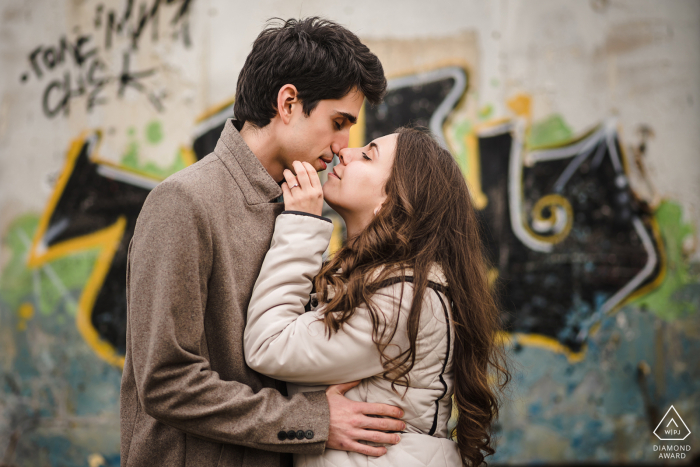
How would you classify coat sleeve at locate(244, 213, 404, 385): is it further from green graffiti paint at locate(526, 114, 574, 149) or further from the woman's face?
green graffiti paint at locate(526, 114, 574, 149)

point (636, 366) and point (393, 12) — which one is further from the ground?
point (393, 12)

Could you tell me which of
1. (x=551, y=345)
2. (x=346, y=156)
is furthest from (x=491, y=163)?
(x=346, y=156)

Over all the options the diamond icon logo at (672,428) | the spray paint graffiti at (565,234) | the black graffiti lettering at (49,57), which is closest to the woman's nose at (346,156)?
the spray paint graffiti at (565,234)

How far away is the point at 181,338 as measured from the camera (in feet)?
4.41

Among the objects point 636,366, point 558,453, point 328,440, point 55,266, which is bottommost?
→ point 558,453

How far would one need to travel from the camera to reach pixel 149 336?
52.3 inches

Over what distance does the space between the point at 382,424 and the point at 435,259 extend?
1.88 ft

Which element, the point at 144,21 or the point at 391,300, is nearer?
the point at 391,300

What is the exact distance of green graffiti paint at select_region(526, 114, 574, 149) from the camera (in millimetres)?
3875

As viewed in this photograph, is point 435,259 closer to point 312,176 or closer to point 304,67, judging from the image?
point 312,176

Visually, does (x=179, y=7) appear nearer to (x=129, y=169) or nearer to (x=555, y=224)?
(x=129, y=169)

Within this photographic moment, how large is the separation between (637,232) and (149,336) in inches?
150

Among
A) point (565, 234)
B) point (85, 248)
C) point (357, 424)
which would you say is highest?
point (565, 234)

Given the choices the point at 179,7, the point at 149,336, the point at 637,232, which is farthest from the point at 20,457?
the point at 637,232
